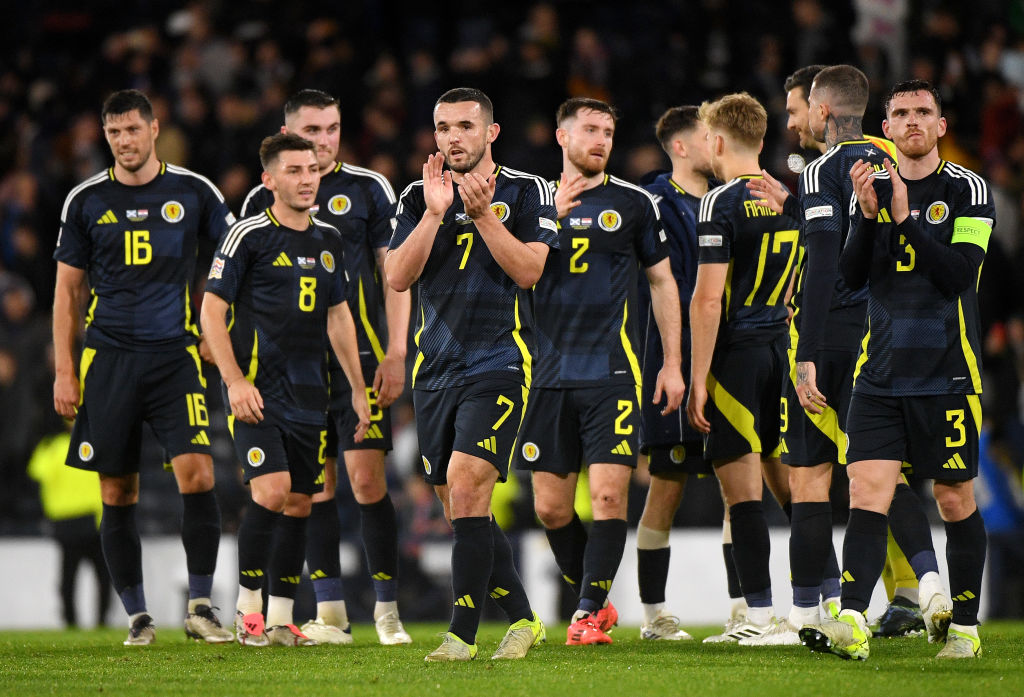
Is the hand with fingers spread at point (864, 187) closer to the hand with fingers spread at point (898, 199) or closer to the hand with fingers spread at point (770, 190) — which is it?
the hand with fingers spread at point (898, 199)

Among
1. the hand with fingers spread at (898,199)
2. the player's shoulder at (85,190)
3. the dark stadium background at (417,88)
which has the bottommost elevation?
the hand with fingers spread at (898,199)

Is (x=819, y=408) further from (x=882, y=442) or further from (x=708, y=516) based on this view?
(x=708, y=516)

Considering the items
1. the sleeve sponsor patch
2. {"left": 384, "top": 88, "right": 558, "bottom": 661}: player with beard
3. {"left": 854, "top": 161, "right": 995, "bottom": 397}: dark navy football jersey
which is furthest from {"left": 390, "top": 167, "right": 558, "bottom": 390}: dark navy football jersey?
{"left": 854, "top": 161, "right": 995, "bottom": 397}: dark navy football jersey

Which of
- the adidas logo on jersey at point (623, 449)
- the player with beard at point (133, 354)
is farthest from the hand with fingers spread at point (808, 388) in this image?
the player with beard at point (133, 354)

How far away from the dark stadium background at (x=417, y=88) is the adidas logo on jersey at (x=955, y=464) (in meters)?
6.96

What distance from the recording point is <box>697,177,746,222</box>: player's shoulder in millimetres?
7492

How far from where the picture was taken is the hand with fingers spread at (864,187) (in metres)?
6.03

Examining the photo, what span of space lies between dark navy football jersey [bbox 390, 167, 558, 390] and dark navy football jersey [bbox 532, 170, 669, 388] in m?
1.04

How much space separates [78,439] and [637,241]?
3290 millimetres

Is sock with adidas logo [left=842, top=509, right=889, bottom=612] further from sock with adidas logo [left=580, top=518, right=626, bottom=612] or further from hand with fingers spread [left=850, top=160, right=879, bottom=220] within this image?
sock with adidas logo [left=580, top=518, right=626, bottom=612]

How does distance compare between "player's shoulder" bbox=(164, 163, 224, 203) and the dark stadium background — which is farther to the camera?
the dark stadium background

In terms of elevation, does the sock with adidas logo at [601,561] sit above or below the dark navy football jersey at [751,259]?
below

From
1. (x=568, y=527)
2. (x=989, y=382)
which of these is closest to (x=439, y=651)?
(x=568, y=527)

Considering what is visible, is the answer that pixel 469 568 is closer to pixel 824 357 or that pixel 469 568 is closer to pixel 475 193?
pixel 475 193
